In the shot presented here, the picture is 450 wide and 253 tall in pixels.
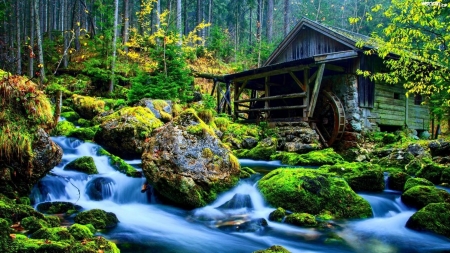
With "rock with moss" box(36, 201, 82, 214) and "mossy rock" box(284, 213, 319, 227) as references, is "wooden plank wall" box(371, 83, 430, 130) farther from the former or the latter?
"rock with moss" box(36, 201, 82, 214)

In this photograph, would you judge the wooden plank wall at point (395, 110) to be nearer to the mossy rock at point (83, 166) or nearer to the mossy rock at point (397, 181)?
the mossy rock at point (397, 181)

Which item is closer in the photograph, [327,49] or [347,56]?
[347,56]

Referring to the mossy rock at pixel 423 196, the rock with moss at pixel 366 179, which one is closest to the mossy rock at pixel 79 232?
the rock with moss at pixel 366 179

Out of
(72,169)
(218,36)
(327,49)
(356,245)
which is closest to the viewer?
(356,245)

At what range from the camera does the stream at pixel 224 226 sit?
500 cm

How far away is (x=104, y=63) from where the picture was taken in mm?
19500

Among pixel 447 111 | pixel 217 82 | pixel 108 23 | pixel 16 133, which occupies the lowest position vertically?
pixel 16 133

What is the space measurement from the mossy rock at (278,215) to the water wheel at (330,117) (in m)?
8.74

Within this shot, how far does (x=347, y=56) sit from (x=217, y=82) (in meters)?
7.40

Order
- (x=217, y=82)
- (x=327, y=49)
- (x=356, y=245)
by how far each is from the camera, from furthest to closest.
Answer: (x=217, y=82), (x=327, y=49), (x=356, y=245)

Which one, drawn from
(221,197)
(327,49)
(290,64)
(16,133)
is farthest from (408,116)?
(16,133)

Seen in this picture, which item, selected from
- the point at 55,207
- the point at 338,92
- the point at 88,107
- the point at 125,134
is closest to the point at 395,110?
the point at 338,92

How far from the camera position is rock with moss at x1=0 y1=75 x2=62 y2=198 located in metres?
5.38

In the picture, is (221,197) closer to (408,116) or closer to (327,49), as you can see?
(327,49)
